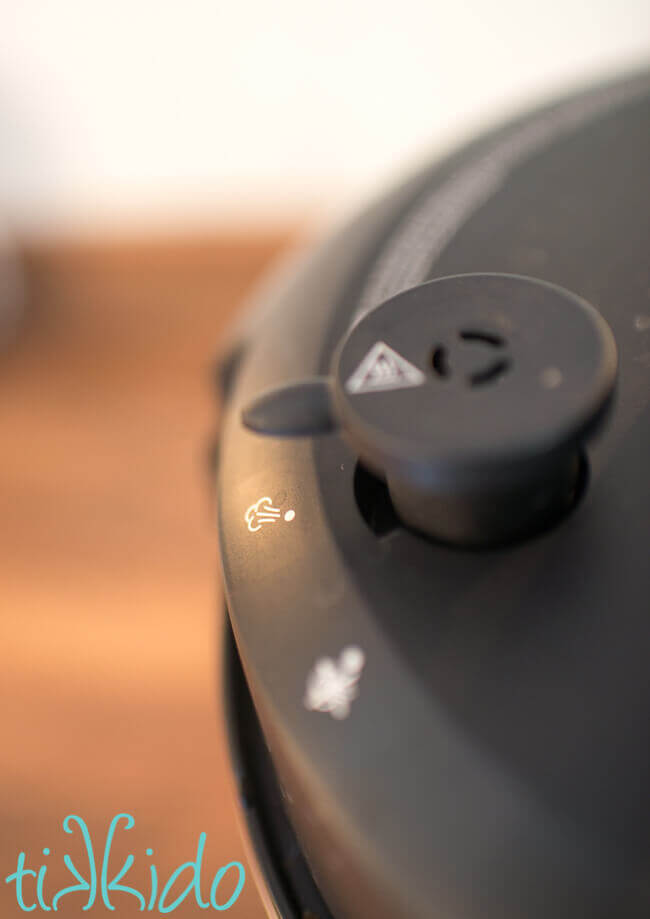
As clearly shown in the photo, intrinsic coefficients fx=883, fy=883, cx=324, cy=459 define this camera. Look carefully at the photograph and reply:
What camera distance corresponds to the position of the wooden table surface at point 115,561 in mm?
398

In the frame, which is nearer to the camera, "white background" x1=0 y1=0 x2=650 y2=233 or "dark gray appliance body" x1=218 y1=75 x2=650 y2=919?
"dark gray appliance body" x1=218 y1=75 x2=650 y2=919

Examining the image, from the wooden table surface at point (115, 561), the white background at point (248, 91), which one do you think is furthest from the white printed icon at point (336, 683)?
the white background at point (248, 91)

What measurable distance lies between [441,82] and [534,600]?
0.54 m

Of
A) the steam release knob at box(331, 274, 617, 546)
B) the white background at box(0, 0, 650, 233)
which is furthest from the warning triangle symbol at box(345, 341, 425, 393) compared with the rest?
the white background at box(0, 0, 650, 233)

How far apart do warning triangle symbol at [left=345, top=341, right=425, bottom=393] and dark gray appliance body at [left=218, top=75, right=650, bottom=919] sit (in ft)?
0.16

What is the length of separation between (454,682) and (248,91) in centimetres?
58

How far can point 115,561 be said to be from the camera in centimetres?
54

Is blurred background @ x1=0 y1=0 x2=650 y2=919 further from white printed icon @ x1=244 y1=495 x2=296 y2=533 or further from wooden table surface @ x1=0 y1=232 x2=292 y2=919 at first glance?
white printed icon @ x1=244 y1=495 x2=296 y2=533

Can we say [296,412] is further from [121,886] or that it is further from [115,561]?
[115,561]

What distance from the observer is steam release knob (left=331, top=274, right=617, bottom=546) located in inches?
7.1

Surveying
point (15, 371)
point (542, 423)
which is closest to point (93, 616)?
point (15, 371)

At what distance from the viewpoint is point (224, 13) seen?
63 centimetres

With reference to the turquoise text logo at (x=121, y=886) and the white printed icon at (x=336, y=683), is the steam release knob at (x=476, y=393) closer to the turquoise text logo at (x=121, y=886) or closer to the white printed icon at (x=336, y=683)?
the white printed icon at (x=336, y=683)

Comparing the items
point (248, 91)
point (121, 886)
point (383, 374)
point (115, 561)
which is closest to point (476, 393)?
point (383, 374)
